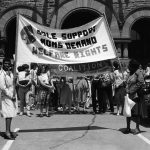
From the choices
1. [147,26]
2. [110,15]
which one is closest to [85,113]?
[110,15]

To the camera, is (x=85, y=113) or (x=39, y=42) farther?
(x=85, y=113)

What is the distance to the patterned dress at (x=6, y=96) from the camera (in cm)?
757

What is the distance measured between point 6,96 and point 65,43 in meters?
2.05

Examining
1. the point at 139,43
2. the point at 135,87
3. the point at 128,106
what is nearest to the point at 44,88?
the point at 128,106

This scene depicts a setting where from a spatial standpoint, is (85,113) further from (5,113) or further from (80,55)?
(5,113)

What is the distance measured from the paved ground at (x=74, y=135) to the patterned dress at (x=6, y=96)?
582 millimetres

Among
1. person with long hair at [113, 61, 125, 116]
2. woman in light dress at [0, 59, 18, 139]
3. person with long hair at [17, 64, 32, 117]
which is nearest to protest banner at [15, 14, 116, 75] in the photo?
woman in light dress at [0, 59, 18, 139]

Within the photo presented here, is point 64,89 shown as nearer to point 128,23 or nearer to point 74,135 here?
point 74,135

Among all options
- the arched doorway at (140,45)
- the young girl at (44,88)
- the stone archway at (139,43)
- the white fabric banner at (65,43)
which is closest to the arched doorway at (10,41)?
the stone archway at (139,43)

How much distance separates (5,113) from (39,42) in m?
1.97

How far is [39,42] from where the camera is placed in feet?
28.0

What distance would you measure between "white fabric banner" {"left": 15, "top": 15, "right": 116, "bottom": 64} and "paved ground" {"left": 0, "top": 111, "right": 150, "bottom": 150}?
5.61ft

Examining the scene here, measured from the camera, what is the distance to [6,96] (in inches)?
302

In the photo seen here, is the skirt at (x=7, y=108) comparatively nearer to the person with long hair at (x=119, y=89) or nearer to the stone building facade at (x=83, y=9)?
the person with long hair at (x=119, y=89)
